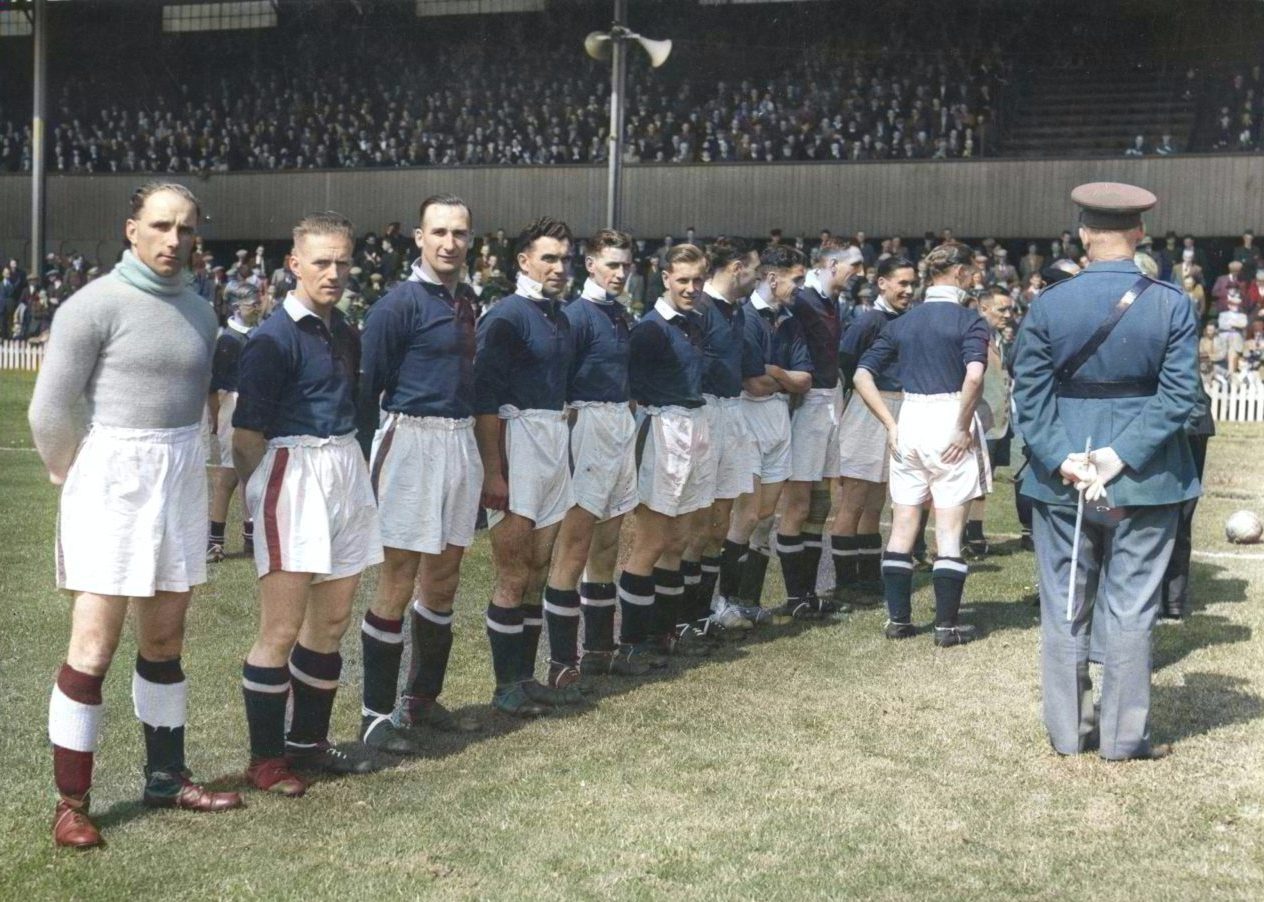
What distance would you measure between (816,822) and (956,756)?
3.57 feet

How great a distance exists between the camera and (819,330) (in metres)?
9.70

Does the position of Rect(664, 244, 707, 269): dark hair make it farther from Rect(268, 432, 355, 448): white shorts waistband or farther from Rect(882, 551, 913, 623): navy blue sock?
Rect(268, 432, 355, 448): white shorts waistband

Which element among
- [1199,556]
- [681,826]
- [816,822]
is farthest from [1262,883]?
[1199,556]

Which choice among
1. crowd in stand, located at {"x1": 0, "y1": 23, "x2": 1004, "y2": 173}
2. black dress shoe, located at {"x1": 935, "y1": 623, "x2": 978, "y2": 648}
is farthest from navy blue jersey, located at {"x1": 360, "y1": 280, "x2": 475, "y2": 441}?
crowd in stand, located at {"x1": 0, "y1": 23, "x2": 1004, "y2": 173}

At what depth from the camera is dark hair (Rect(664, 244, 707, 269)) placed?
26.6ft

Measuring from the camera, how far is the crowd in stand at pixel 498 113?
35.1 meters

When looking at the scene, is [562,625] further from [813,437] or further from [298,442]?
[813,437]

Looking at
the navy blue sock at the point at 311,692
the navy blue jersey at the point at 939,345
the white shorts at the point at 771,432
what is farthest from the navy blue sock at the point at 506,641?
the navy blue jersey at the point at 939,345

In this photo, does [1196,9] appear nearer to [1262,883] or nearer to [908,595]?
[908,595]

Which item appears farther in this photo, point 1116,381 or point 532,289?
point 532,289

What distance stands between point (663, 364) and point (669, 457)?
453 mm

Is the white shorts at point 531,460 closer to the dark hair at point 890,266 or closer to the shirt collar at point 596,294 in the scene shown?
the shirt collar at point 596,294

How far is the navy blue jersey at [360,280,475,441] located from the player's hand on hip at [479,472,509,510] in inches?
14.1

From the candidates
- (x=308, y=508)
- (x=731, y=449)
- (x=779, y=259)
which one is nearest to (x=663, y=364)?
(x=731, y=449)
